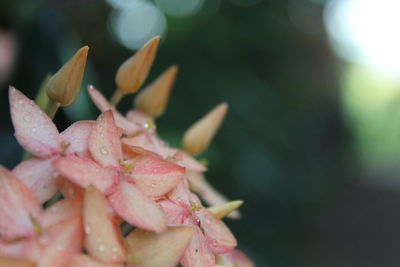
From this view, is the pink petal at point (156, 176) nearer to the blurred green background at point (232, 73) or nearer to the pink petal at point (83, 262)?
the pink petal at point (83, 262)

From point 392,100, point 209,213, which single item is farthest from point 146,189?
point 392,100

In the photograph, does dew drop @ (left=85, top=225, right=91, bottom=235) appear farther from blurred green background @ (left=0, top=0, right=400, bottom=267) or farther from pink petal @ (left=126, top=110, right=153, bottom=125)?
blurred green background @ (left=0, top=0, right=400, bottom=267)

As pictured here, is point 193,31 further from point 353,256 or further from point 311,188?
point 353,256

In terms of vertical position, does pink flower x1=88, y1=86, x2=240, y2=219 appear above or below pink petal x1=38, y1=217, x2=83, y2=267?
above

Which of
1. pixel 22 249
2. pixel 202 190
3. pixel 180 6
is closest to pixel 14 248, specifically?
pixel 22 249

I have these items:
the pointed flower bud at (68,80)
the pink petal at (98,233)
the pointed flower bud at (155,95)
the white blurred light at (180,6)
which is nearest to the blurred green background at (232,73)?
the white blurred light at (180,6)

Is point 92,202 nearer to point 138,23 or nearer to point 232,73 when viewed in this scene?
point 232,73

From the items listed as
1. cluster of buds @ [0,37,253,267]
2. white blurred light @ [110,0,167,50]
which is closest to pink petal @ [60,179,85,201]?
cluster of buds @ [0,37,253,267]
